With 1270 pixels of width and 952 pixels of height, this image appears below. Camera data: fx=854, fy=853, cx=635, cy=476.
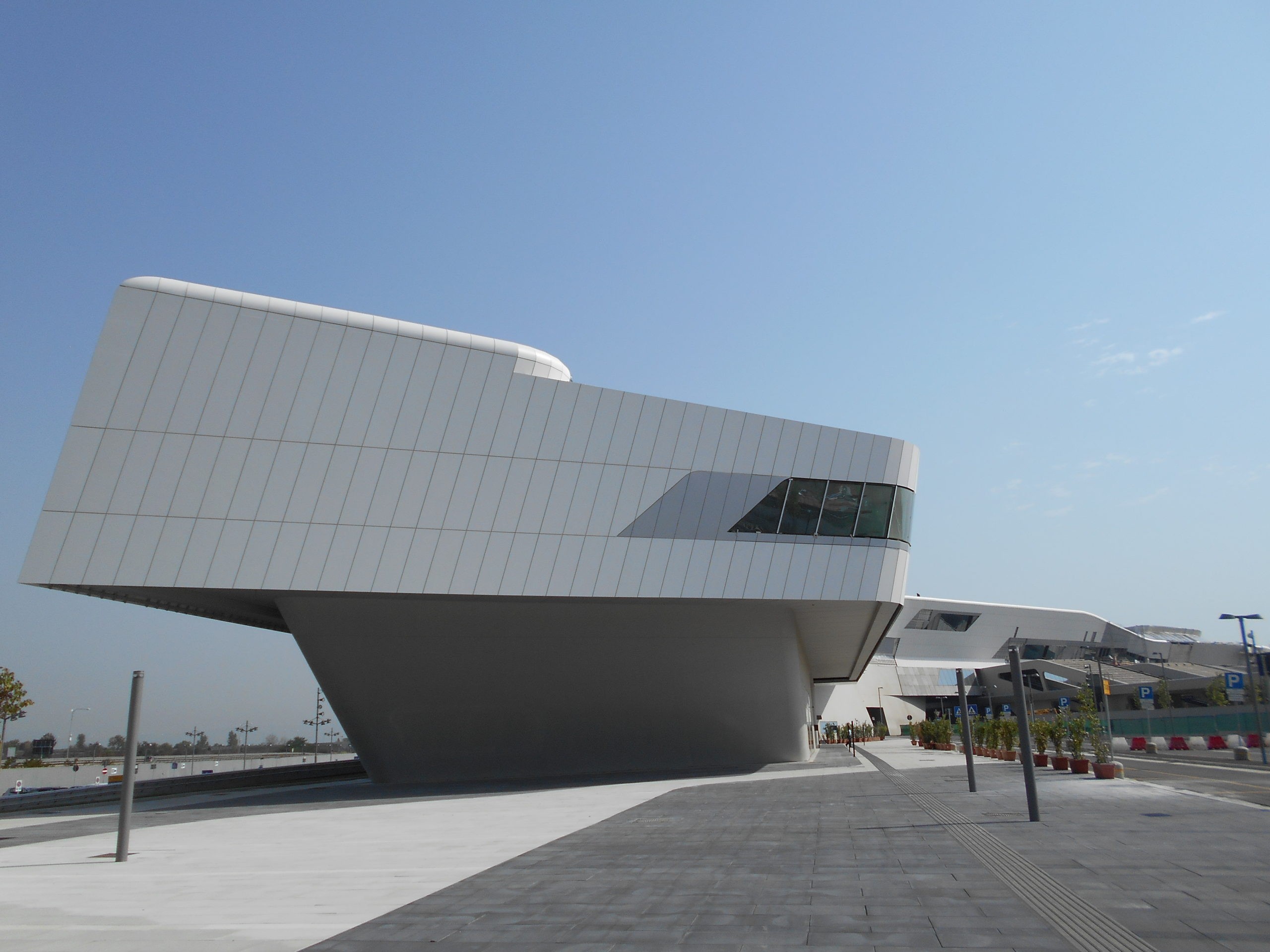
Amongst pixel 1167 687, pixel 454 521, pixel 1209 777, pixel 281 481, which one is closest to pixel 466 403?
pixel 454 521

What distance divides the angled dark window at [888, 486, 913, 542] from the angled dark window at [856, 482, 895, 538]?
8.9 inches

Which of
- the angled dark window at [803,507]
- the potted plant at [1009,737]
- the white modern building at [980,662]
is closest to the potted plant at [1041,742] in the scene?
the potted plant at [1009,737]

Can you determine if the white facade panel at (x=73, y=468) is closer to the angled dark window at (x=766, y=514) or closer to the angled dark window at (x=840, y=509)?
the angled dark window at (x=766, y=514)

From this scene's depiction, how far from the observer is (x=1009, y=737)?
A: 28.7m

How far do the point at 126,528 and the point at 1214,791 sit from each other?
26523mm

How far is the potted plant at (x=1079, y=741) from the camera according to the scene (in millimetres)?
22672

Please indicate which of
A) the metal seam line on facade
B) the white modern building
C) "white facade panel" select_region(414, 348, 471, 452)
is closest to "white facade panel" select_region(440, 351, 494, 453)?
"white facade panel" select_region(414, 348, 471, 452)

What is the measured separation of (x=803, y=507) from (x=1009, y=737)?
11114mm

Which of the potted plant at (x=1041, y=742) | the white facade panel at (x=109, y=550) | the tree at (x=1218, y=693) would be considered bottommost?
the potted plant at (x=1041, y=742)

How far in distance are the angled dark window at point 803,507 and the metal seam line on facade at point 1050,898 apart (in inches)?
516

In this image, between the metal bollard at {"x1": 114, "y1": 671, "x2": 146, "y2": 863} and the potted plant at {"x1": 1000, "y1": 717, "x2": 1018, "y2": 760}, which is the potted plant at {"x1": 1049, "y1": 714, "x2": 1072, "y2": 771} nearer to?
the potted plant at {"x1": 1000, "y1": 717, "x2": 1018, "y2": 760}

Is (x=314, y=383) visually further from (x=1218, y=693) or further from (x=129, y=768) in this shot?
(x=1218, y=693)

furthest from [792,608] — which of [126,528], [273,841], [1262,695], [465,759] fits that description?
[1262,695]

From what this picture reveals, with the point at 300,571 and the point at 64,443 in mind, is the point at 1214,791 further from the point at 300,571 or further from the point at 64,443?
the point at 64,443
